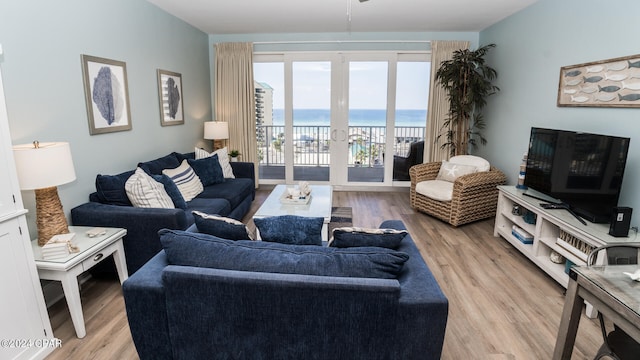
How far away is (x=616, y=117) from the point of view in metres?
2.83

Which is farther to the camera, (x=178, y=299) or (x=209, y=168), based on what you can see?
(x=209, y=168)

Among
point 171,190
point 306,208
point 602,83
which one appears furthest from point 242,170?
point 602,83

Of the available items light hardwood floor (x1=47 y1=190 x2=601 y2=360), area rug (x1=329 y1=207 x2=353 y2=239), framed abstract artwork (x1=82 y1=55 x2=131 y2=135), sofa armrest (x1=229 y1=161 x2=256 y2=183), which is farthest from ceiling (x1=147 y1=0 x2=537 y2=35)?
light hardwood floor (x1=47 y1=190 x2=601 y2=360)

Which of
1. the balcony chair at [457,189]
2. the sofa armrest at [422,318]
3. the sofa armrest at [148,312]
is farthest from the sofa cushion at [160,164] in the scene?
the balcony chair at [457,189]

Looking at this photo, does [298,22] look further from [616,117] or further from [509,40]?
[616,117]

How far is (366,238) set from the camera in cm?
178

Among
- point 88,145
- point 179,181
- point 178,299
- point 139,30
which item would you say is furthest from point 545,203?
point 139,30

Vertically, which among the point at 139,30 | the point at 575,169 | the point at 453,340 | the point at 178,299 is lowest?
the point at 453,340

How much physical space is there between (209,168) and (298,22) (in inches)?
95.2

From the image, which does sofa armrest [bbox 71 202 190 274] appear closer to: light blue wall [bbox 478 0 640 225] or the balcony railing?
the balcony railing

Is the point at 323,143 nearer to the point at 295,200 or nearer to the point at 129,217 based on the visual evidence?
the point at 295,200

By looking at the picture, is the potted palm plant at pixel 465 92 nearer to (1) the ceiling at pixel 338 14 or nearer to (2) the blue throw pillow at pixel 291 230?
(1) the ceiling at pixel 338 14

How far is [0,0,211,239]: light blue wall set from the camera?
237 centimetres

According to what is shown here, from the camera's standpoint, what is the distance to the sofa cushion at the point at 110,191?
9.52ft
